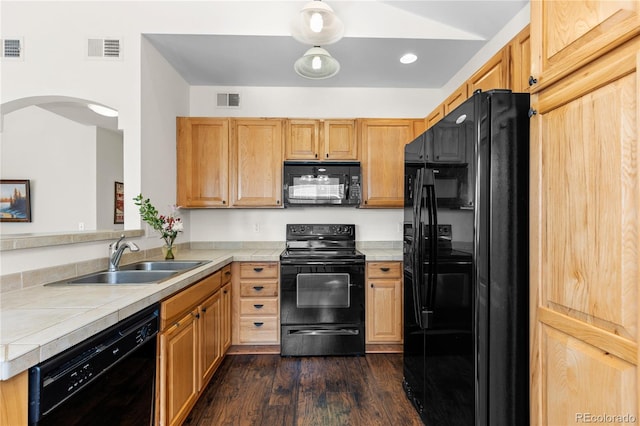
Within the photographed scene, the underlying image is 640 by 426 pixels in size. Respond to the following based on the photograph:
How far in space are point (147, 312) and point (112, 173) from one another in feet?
14.4

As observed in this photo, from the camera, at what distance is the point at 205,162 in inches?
124

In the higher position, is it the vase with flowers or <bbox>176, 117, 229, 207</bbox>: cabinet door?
<bbox>176, 117, 229, 207</bbox>: cabinet door

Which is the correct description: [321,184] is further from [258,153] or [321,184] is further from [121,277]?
[121,277]

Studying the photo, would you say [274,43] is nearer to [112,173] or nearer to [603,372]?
[603,372]

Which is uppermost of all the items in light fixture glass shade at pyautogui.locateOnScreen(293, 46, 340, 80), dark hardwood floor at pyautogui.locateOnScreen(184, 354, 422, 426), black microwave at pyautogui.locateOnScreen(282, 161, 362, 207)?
light fixture glass shade at pyautogui.locateOnScreen(293, 46, 340, 80)

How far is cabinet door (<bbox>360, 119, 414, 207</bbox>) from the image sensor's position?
3174 mm

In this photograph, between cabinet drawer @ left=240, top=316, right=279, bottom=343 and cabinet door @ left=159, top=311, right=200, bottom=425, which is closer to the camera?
cabinet door @ left=159, top=311, right=200, bottom=425

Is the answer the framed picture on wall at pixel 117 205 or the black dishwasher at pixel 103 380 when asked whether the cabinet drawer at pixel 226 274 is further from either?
the framed picture on wall at pixel 117 205

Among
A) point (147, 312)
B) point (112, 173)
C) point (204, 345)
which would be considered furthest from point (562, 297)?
point (112, 173)

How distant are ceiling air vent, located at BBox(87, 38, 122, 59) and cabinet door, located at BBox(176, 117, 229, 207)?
0.80m

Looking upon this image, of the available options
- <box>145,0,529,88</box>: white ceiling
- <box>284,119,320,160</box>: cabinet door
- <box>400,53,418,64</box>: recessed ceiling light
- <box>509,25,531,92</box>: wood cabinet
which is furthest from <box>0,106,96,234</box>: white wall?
<box>509,25,531,92</box>: wood cabinet

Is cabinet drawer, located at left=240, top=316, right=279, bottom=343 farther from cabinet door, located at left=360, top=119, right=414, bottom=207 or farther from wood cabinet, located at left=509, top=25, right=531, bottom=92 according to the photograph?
wood cabinet, located at left=509, top=25, right=531, bottom=92

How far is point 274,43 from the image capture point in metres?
2.61

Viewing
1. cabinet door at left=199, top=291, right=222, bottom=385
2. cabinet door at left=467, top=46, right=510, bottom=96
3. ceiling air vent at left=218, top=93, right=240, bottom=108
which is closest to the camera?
cabinet door at left=467, top=46, right=510, bottom=96
